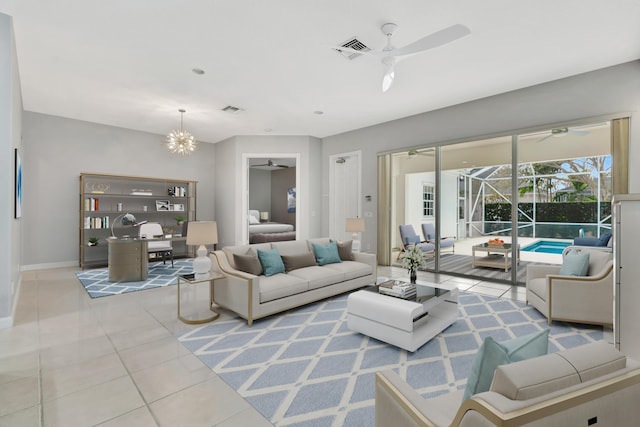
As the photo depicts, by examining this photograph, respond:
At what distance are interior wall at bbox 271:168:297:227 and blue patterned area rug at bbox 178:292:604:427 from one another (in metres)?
7.66

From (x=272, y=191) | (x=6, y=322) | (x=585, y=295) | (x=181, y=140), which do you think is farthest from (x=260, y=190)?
(x=585, y=295)

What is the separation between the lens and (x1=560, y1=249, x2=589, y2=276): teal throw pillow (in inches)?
135

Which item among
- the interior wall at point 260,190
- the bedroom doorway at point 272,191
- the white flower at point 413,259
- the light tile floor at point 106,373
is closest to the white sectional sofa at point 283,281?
the light tile floor at point 106,373

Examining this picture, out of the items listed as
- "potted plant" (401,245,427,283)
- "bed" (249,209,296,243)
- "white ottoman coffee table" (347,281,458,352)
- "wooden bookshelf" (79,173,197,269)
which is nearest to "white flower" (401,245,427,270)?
"potted plant" (401,245,427,283)

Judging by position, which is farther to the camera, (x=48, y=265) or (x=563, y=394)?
(x=48, y=265)

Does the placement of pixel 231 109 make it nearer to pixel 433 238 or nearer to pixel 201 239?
pixel 201 239

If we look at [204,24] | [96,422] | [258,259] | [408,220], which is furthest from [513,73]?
[96,422]

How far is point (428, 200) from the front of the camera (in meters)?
6.16

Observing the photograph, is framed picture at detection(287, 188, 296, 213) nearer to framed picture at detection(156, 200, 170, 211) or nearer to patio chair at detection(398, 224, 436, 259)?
framed picture at detection(156, 200, 170, 211)

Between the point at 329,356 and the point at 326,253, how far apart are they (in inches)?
80.3

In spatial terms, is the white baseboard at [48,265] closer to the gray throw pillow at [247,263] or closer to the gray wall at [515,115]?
the gray throw pillow at [247,263]

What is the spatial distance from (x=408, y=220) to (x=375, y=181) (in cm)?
109

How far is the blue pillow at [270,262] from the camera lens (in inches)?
154

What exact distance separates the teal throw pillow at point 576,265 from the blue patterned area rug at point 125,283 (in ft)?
17.9
